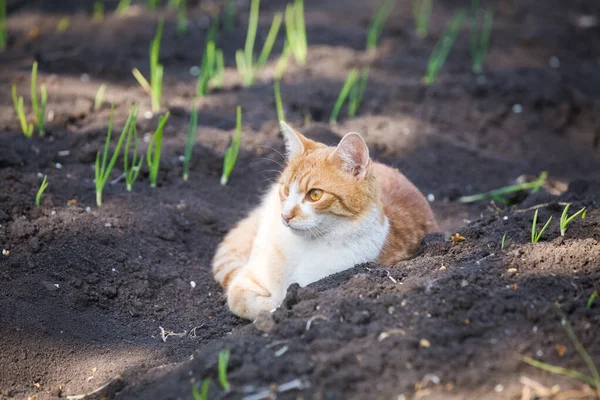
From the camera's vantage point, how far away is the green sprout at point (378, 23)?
662 centimetres

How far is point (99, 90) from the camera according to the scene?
18.3 feet

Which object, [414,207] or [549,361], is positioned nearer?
[549,361]

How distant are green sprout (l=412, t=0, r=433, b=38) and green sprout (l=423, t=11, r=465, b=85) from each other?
0.22 metres

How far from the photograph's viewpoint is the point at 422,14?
24.1ft

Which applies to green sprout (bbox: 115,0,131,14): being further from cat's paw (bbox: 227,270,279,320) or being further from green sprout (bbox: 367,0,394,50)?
cat's paw (bbox: 227,270,279,320)

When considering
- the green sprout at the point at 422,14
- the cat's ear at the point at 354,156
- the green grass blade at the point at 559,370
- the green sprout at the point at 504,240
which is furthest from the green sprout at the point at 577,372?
the green sprout at the point at 422,14

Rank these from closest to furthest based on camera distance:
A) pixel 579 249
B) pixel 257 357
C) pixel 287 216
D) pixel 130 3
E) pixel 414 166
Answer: pixel 257 357, pixel 579 249, pixel 287 216, pixel 414 166, pixel 130 3

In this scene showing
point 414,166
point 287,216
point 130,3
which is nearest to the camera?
point 287,216

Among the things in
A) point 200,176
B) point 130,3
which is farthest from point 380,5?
point 200,176

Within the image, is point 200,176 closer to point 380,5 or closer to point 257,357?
point 257,357

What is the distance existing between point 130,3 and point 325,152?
16.0 ft

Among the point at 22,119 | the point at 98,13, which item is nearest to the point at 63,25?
the point at 98,13

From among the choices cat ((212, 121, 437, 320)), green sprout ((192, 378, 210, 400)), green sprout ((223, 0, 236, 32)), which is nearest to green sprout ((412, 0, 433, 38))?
green sprout ((223, 0, 236, 32))

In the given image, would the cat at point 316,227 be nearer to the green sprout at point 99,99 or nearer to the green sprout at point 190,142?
the green sprout at point 190,142
